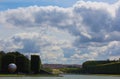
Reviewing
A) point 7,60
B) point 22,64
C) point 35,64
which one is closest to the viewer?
point 35,64

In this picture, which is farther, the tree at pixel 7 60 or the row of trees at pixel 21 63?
the tree at pixel 7 60

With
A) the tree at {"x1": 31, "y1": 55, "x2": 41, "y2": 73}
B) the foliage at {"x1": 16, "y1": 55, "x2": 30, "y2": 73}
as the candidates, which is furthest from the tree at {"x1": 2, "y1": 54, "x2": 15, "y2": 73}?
the tree at {"x1": 31, "y1": 55, "x2": 41, "y2": 73}

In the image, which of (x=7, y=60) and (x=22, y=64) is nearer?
(x=22, y=64)

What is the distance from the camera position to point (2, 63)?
616 feet

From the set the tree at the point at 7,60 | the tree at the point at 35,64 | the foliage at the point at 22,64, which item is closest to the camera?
the tree at the point at 35,64

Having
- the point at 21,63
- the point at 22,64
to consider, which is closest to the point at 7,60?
the point at 21,63

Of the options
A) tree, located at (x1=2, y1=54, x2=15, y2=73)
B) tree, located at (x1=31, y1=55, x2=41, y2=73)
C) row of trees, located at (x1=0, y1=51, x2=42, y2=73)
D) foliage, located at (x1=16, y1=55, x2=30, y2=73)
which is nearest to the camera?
tree, located at (x1=31, y1=55, x2=41, y2=73)

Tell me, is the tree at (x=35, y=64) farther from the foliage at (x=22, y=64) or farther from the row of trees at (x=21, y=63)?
the foliage at (x=22, y=64)

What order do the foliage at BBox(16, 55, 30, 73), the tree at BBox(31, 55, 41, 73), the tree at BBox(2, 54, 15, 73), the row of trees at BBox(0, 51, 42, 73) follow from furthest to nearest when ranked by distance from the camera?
the foliage at BBox(16, 55, 30, 73) < the tree at BBox(2, 54, 15, 73) < the row of trees at BBox(0, 51, 42, 73) < the tree at BBox(31, 55, 41, 73)

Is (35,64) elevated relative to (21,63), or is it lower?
lower

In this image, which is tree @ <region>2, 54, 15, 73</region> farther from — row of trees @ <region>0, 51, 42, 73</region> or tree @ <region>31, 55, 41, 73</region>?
tree @ <region>31, 55, 41, 73</region>

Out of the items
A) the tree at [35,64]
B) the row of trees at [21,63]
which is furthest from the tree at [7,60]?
the tree at [35,64]

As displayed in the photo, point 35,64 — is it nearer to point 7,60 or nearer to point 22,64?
point 22,64

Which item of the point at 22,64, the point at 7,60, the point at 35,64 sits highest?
the point at 7,60
